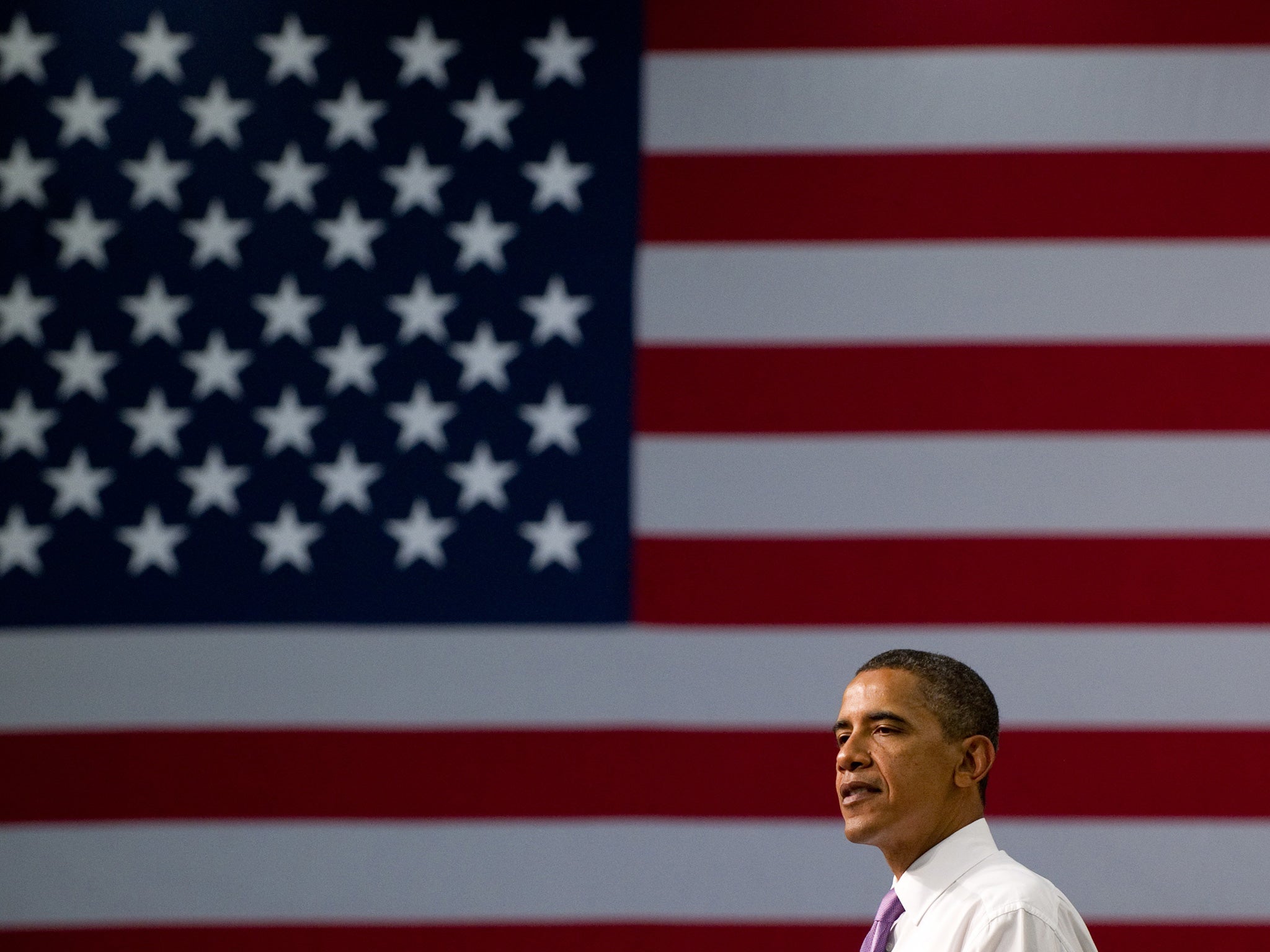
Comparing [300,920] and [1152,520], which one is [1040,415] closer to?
[1152,520]

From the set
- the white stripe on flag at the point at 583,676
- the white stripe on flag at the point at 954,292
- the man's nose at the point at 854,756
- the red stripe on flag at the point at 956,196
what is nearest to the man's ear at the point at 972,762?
the man's nose at the point at 854,756

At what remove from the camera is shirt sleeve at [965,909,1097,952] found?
121 centimetres

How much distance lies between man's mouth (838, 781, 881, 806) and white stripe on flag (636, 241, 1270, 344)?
1.23 meters

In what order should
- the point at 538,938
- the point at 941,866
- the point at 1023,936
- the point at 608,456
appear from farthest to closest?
the point at 608,456, the point at 538,938, the point at 941,866, the point at 1023,936

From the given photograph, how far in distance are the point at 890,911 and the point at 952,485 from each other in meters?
1.21

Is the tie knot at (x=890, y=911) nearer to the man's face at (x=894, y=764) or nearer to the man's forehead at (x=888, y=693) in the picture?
the man's face at (x=894, y=764)

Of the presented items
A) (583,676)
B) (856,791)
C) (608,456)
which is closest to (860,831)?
(856,791)

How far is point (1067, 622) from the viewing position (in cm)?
247

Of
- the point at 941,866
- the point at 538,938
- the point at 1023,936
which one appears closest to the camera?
the point at 1023,936

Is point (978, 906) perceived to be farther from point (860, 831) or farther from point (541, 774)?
point (541, 774)

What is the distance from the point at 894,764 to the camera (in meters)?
1.46

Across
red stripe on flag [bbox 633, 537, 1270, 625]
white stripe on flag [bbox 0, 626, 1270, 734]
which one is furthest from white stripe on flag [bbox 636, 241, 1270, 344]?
white stripe on flag [bbox 0, 626, 1270, 734]

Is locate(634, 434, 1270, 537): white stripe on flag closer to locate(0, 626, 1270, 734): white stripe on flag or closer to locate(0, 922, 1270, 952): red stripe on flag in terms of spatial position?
locate(0, 626, 1270, 734): white stripe on flag

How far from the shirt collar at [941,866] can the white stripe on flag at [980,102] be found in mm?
1576
